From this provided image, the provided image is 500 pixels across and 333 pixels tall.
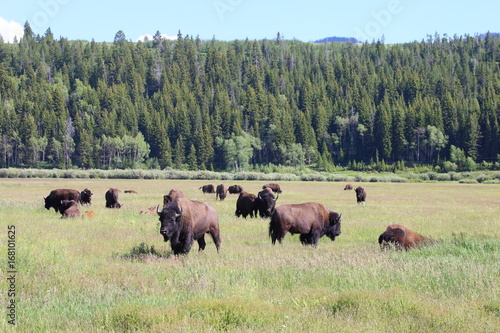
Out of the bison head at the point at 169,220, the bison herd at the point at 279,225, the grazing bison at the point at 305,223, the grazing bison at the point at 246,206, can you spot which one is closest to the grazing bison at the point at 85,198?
the grazing bison at the point at 246,206

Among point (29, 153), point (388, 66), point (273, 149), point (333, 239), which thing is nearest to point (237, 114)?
point (273, 149)

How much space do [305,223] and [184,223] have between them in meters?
4.46

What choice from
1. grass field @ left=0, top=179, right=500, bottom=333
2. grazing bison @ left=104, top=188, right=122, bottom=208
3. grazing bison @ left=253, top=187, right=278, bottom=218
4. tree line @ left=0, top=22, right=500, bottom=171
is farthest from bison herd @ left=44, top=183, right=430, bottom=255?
tree line @ left=0, top=22, right=500, bottom=171

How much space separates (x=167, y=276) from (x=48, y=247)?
4.90 m

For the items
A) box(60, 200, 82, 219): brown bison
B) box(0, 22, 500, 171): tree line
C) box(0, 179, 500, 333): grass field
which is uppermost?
box(0, 22, 500, 171): tree line

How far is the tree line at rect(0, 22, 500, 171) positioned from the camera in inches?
5044

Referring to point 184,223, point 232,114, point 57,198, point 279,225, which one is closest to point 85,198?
point 57,198

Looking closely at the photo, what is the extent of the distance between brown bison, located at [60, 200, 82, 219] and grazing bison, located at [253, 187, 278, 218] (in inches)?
327

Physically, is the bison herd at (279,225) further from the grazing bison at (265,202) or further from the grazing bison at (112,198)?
the grazing bison at (112,198)

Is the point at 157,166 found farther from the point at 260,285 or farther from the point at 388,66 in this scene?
the point at 260,285

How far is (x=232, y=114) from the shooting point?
142375 mm

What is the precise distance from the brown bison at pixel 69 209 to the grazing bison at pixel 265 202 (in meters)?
8.30

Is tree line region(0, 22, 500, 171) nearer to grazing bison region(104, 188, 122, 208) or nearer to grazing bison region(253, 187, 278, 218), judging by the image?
grazing bison region(104, 188, 122, 208)

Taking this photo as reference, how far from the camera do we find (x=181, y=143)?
5167 inches
